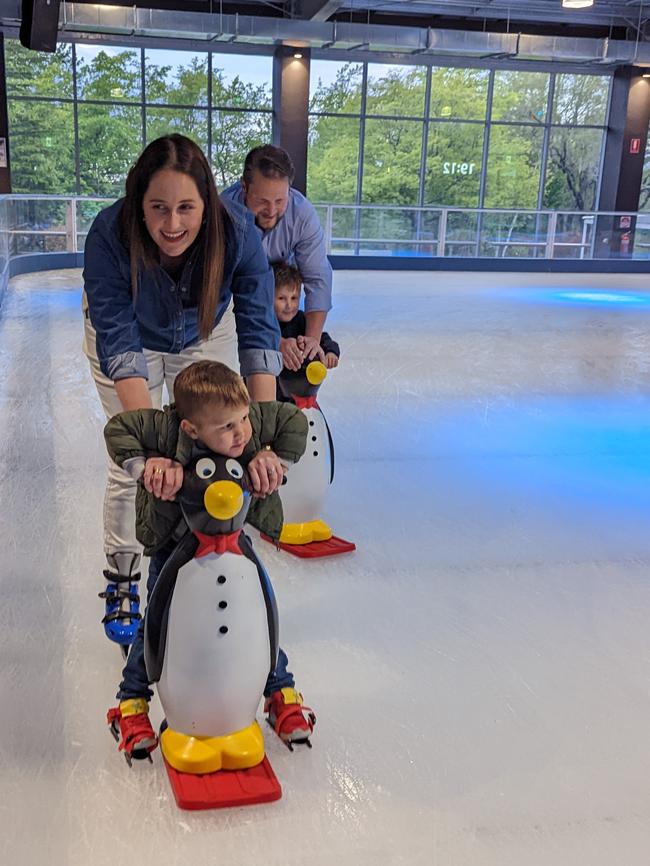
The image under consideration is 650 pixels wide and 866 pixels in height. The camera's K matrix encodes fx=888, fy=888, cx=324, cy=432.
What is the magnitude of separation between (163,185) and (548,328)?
687 centimetres

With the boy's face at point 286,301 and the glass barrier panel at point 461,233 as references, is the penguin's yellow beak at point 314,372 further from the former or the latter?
the glass barrier panel at point 461,233

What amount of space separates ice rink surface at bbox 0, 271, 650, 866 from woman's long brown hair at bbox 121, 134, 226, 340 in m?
0.97

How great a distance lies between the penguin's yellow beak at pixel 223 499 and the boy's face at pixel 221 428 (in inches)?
2.9

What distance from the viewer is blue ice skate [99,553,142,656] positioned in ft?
7.30

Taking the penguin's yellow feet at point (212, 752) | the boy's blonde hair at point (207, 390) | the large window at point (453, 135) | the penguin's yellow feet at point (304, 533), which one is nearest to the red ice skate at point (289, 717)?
the penguin's yellow feet at point (212, 752)

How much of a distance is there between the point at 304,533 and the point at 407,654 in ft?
2.61

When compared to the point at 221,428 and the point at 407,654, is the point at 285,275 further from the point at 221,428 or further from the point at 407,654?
the point at 221,428

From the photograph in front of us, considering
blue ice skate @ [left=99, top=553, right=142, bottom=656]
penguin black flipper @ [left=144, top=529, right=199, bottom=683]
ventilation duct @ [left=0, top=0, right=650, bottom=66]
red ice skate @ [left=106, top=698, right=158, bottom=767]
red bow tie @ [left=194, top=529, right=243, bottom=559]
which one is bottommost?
red ice skate @ [left=106, top=698, right=158, bottom=767]

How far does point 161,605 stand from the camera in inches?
67.0

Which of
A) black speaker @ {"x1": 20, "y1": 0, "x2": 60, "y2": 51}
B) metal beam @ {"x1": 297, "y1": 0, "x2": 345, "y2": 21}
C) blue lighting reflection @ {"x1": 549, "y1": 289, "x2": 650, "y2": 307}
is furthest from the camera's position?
metal beam @ {"x1": 297, "y1": 0, "x2": 345, "y2": 21}

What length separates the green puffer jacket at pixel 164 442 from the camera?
1659 mm

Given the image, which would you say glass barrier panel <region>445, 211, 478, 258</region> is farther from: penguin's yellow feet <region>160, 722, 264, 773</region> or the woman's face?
penguin's yellow feet <region>160, 722, 264, 773</region>

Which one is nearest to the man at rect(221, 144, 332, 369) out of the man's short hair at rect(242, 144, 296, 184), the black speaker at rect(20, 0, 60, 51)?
the man's short hair at rect(242, 144, 296, 184)

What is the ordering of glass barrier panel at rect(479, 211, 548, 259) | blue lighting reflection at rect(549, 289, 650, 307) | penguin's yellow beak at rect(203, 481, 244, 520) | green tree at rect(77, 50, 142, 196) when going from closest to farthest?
penguin's yellow beak at rect(203, 481, 244, 520) < blue lighting reflection at rect(549, 289, 650, 307) < glass barrier panel at rect(479, 211, 548, 259) < green tree at rect(77, 50, 142, 196)
